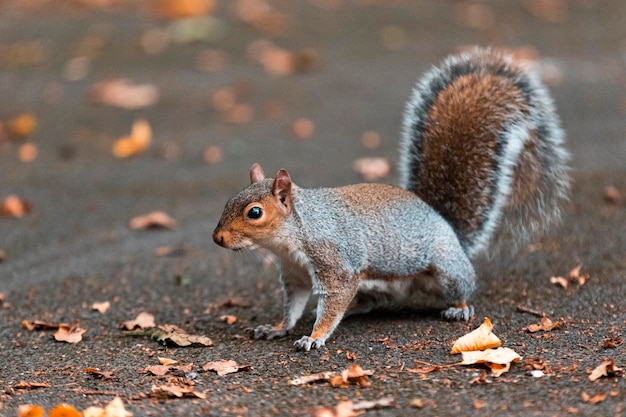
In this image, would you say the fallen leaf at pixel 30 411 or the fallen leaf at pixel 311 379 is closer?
the fallen leaf at pixel 30 411

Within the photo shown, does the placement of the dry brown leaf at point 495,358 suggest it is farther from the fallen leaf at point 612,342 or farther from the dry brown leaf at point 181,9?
the dry brown leaf at point 181,9

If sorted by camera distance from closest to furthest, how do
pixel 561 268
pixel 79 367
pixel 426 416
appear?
pixel 426 416
pixel 79 367
pixel 561 268

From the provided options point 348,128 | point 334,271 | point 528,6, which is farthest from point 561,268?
point 528,6

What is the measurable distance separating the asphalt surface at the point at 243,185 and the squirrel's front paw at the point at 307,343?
0.05m

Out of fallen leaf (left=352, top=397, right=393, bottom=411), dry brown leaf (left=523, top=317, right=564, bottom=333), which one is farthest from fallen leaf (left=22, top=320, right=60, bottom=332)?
dry brown leaf (left=523, top=317, right=564, bottom=333)

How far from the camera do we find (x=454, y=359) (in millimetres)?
3061

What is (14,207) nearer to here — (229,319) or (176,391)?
(229,319)

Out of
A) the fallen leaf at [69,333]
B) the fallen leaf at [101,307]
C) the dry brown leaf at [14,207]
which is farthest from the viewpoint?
the dry brown leaf at [14,207]

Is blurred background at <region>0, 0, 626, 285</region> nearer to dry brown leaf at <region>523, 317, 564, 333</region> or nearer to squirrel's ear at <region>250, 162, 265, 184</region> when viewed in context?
squirrel's ear at <region>250, 162, 265, 184</region>

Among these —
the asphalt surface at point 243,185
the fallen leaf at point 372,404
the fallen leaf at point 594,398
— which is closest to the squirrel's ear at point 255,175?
the asphalt surface at point 243,185

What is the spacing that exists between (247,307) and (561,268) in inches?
56.7

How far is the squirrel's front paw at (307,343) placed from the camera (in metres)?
3.23

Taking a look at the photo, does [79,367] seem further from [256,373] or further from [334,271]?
[334,271]

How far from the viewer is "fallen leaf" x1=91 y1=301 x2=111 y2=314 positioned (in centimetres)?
385
